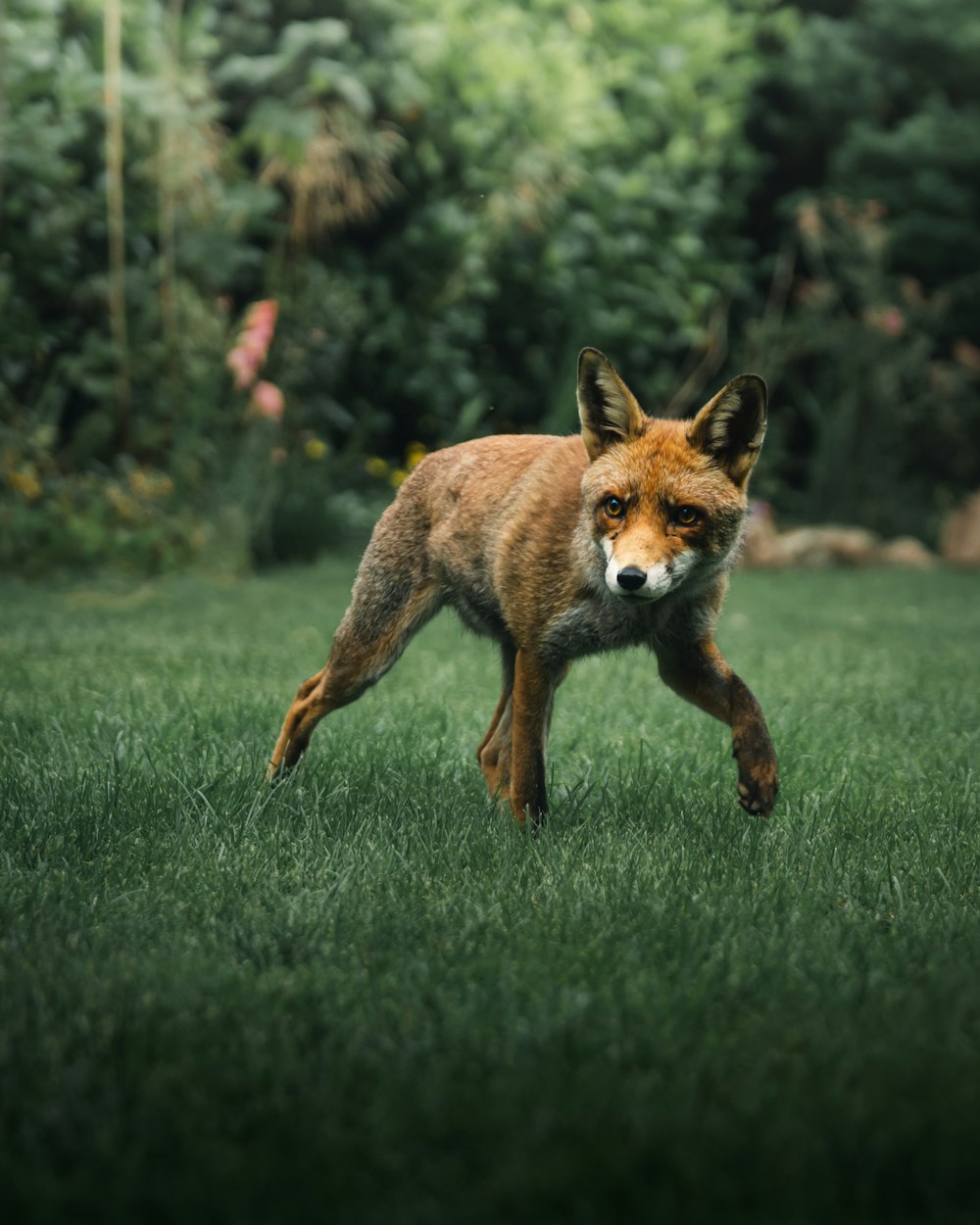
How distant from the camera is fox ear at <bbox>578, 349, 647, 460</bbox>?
3658mm

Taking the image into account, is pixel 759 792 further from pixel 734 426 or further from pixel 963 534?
pixel 963 534

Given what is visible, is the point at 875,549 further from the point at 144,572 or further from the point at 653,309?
the point at 144,572

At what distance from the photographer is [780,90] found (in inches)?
641

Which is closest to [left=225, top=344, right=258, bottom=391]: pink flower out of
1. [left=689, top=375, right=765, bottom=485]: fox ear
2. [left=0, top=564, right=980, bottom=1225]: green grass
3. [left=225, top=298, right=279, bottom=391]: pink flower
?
[left=225, top=298, right=279, bottom=391]: pink flower

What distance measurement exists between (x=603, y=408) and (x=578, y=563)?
0.44 m

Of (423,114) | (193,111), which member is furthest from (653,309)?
(193,111)

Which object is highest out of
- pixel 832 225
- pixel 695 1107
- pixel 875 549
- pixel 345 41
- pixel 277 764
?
pixel 345 41

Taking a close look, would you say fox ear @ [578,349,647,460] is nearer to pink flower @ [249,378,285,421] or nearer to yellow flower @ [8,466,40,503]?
yellow flower @ [8,466,40,503]

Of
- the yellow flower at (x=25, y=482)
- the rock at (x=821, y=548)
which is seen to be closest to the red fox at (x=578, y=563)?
the yellow flower at (x=25, y=482)

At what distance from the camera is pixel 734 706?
374cm

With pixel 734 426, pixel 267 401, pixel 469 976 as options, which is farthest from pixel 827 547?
pixel 469 976

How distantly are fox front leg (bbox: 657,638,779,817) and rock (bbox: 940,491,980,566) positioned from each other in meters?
12.3

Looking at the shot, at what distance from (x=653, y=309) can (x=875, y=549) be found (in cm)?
350

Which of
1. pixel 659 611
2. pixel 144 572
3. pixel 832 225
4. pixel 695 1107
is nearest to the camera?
pixel 695 1107
